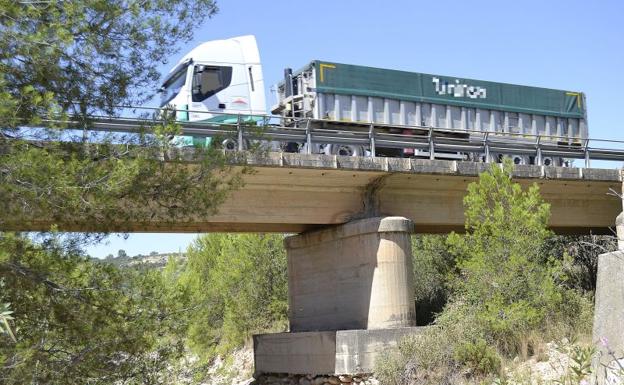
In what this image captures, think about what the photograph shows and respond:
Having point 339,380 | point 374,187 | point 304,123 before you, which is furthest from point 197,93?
point 339,380

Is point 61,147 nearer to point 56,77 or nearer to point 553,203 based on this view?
point 56,77

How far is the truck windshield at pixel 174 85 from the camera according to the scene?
24.5 m

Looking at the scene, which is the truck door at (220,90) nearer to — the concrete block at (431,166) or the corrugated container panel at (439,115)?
the concrete block at (431,166)

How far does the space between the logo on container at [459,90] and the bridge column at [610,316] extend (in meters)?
23.2

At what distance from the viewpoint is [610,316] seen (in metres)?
5.45

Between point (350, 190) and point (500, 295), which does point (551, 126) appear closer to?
point (500, 295)

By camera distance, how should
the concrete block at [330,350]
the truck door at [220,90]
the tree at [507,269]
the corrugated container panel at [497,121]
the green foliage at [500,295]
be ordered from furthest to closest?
the corrugated container panel at [497,121], the truck door at [220,90], the tree at [507,269], the concrete block at [330,350], the green foliage at [500,295]

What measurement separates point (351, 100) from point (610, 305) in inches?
812

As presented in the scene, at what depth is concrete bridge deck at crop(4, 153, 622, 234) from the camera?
19.7m

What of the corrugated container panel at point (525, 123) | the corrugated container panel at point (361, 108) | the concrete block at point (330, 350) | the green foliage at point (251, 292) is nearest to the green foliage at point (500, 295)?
the concrete block at point (330, 350)

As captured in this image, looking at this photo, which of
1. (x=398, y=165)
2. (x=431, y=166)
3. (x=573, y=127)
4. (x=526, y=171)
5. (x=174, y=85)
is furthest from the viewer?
(x=573, y=127)

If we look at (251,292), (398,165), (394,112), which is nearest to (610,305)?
(398,165)

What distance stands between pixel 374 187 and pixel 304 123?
3963 mm

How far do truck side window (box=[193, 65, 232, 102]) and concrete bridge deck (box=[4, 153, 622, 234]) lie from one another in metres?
4.95
